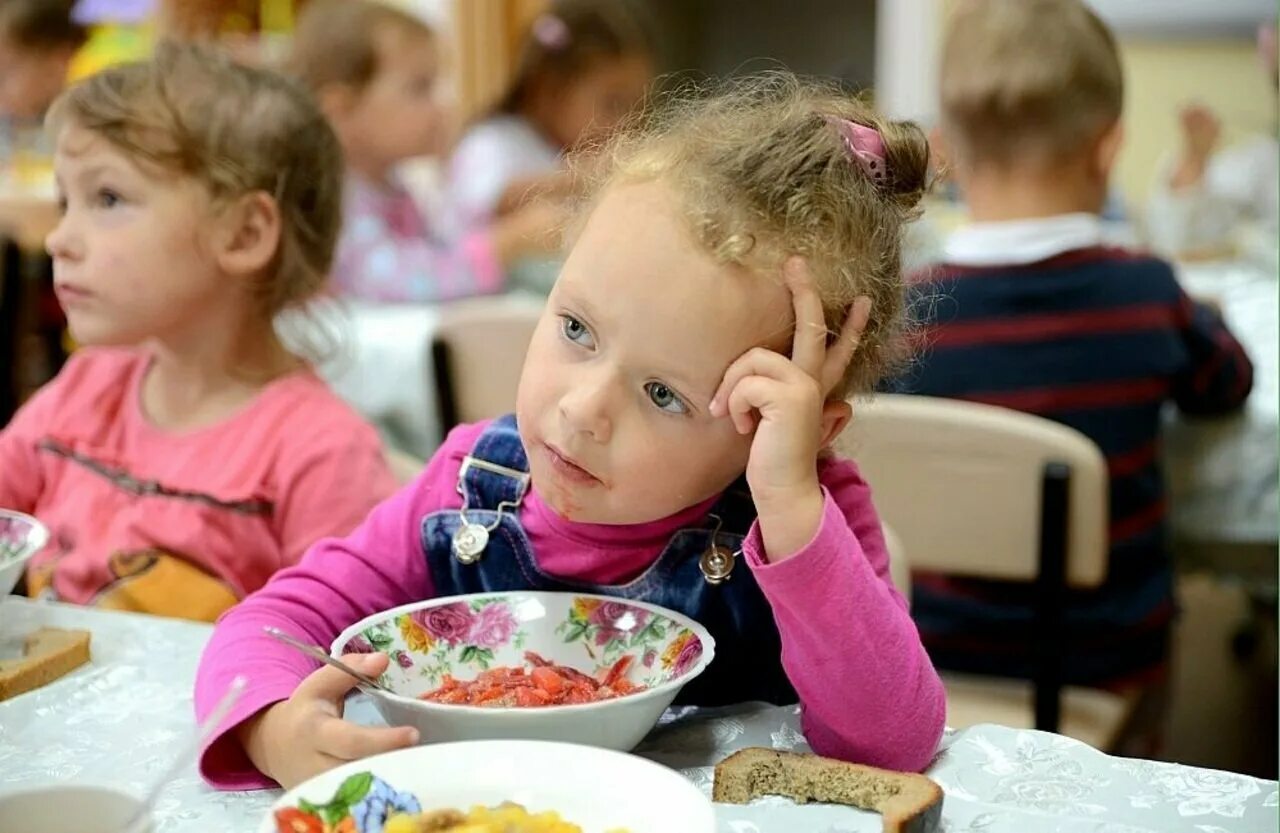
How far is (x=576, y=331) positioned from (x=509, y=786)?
0.26 meters

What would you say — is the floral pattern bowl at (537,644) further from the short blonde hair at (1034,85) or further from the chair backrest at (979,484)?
the short blonde hair at (1034,85)

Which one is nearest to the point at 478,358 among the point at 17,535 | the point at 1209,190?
the point at 17,535

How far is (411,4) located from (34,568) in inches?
141

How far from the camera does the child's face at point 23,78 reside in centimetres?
362

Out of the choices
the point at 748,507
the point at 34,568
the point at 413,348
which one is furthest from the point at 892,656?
the point at 413,348

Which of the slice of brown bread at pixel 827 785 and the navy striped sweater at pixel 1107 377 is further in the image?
the navy striped sweater at pixel 1107 377

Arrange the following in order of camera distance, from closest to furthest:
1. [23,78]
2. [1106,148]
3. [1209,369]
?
1. [1209,369]
2. [1106,148]
3. [23,78]

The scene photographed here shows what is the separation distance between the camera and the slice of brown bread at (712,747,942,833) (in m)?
0.66

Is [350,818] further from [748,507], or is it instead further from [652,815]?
[748,507]

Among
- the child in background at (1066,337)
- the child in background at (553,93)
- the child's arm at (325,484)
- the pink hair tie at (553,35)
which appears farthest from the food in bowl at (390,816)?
the pink hair tie at (553,35)

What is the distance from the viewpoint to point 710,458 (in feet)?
2.67

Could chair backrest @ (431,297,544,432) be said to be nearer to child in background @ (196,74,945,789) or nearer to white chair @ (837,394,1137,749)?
white chair @ (837,394,1137,749)

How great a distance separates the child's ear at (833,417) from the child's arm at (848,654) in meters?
0.07

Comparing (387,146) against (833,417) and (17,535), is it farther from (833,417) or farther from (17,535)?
(833,417)
